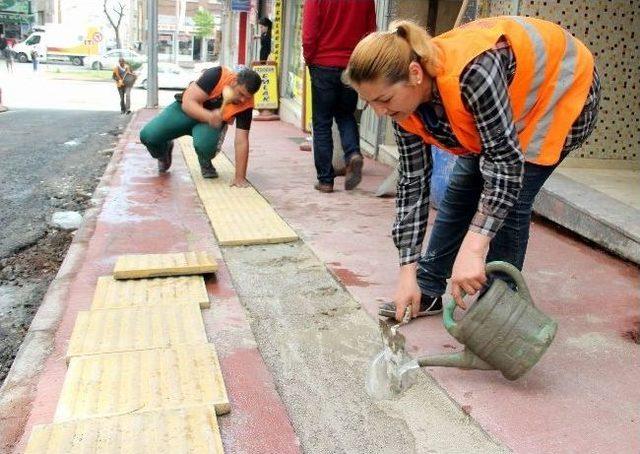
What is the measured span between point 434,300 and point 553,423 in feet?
2.87

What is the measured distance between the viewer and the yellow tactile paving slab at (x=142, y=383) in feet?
6.64

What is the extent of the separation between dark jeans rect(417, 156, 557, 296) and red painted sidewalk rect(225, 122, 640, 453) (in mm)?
220

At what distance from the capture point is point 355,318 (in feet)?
9.22

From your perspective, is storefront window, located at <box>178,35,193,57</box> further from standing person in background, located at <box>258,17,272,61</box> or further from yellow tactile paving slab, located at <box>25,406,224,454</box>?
yellow tactile paving slab, located at <box>25,406,224,454</box>

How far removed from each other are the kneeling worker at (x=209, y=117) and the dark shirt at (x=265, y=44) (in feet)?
24.6

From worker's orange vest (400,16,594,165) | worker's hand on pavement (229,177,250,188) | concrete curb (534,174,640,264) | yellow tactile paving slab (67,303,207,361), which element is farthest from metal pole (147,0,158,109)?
worker's orange vest (400,16,594,165)

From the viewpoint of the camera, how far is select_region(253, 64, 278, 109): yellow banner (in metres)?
11.6

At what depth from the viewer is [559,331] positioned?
8.91 feet

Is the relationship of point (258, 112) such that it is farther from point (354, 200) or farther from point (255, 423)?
point (255, 423)

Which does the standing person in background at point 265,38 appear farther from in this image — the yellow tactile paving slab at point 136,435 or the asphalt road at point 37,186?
the yellow tactile paving slab at point 136,435

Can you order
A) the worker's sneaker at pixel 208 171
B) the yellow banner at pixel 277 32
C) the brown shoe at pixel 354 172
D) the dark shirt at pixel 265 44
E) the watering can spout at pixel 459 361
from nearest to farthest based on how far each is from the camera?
the watering can spout at pixel 459 361
the brown shoe at pixel 354 172
the worker's sneaker at pixel 208 171
the yellow banner at pixel 277 32
the dark shirt at pixel 265 44

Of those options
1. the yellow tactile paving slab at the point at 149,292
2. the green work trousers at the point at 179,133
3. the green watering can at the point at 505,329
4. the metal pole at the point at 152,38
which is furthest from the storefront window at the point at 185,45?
the green watering can at the point at 505,329

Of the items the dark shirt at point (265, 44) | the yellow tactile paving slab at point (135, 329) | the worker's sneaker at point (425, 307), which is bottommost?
the yellow tactile paving slab at point (135, 329)

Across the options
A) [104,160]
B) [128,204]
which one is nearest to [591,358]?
[128,204]
